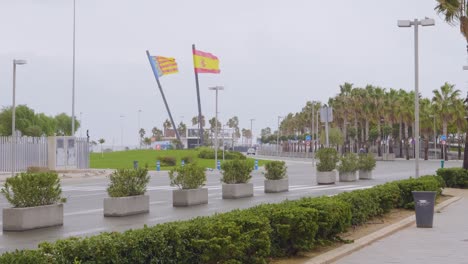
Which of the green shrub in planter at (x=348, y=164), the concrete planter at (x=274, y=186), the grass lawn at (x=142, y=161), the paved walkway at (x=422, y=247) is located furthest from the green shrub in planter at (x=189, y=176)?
the grass lawn at (x=142, y=161)

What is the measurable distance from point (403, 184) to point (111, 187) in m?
8.77

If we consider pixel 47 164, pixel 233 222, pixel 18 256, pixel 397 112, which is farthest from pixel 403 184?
pixel 397 112

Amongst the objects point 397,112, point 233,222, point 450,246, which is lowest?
point 450,246

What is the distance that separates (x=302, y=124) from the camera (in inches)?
6270

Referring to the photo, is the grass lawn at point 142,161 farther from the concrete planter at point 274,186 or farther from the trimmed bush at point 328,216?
the trimmed bush at point 328,216

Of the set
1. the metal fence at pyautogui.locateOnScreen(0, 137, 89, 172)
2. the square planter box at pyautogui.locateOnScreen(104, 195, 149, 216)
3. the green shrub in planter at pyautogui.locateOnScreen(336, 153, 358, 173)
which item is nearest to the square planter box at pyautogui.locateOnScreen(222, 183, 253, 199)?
the square planter box at pyautogui.locateOnScreen(104, 195, 149, 216)

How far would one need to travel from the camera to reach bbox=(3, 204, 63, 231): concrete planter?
14.5 metres

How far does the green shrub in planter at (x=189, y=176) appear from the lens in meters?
20.6

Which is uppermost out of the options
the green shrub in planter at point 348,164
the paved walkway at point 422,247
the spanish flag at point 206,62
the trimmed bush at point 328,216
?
the spanish flag at point 206,62

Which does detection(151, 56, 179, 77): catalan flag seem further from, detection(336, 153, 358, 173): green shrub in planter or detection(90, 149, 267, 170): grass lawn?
detection(336, 153, 358, 173): green shrub in planter

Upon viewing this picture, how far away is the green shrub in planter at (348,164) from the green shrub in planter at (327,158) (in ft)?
6.01

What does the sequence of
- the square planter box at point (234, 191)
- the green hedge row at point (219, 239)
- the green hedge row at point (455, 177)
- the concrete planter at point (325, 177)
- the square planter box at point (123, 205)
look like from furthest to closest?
the concrete planter at point (325, 177) < the green hedge row at point (455, 177) < the square planter box at point (234, 191) < the square planter box at point (123, 205) < the green hedge row at point (219, 239)

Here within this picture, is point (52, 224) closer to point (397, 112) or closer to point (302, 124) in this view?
point (397, 112)

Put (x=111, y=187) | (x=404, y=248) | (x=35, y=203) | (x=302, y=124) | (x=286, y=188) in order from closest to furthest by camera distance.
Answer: (x=404, y=248) < (x=35, y=203) < (x=111, y=187) < (x=286, y=188) < (x=302, y=124)
